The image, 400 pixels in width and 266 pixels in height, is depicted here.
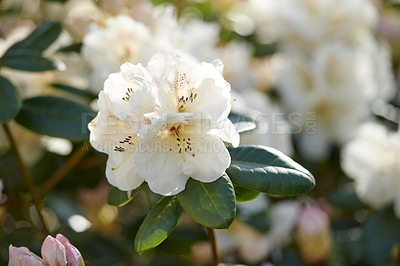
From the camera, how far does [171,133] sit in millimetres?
750

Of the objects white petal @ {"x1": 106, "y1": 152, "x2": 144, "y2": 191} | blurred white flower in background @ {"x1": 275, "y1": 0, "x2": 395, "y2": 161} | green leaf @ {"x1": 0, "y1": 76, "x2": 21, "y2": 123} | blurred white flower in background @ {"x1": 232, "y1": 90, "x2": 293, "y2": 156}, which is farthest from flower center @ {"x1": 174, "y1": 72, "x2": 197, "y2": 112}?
blurred white flower in background @ {"x1": 275, "y1": 0, "x2": 395, "y2": 161}

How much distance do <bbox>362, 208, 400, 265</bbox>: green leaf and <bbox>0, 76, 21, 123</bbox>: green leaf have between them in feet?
2.66

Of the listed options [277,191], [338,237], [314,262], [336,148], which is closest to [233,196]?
[277,191]

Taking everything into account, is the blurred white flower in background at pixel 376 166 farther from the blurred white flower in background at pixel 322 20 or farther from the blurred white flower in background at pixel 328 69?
the blurred white flower in background at pixel 322 20

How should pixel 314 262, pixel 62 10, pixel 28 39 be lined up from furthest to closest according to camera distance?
1. pixel 62 10
2. pixel 314 262
3. pixel 28 39

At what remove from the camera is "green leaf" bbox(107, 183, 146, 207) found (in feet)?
2.49

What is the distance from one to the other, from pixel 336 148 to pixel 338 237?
1.10 ft

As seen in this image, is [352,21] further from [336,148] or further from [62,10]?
[62,10]

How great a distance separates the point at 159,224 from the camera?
0.71 metres

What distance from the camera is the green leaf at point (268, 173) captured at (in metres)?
0.71

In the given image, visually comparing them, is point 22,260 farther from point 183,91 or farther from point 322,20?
point 322,20

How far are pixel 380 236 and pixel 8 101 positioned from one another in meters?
0.85

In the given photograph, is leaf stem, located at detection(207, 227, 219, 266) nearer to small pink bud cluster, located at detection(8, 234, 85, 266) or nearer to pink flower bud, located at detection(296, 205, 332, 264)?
small pink bud cluster, located at detection(8, 234, 85, 266)

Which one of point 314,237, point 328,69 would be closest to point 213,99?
point 314,237
